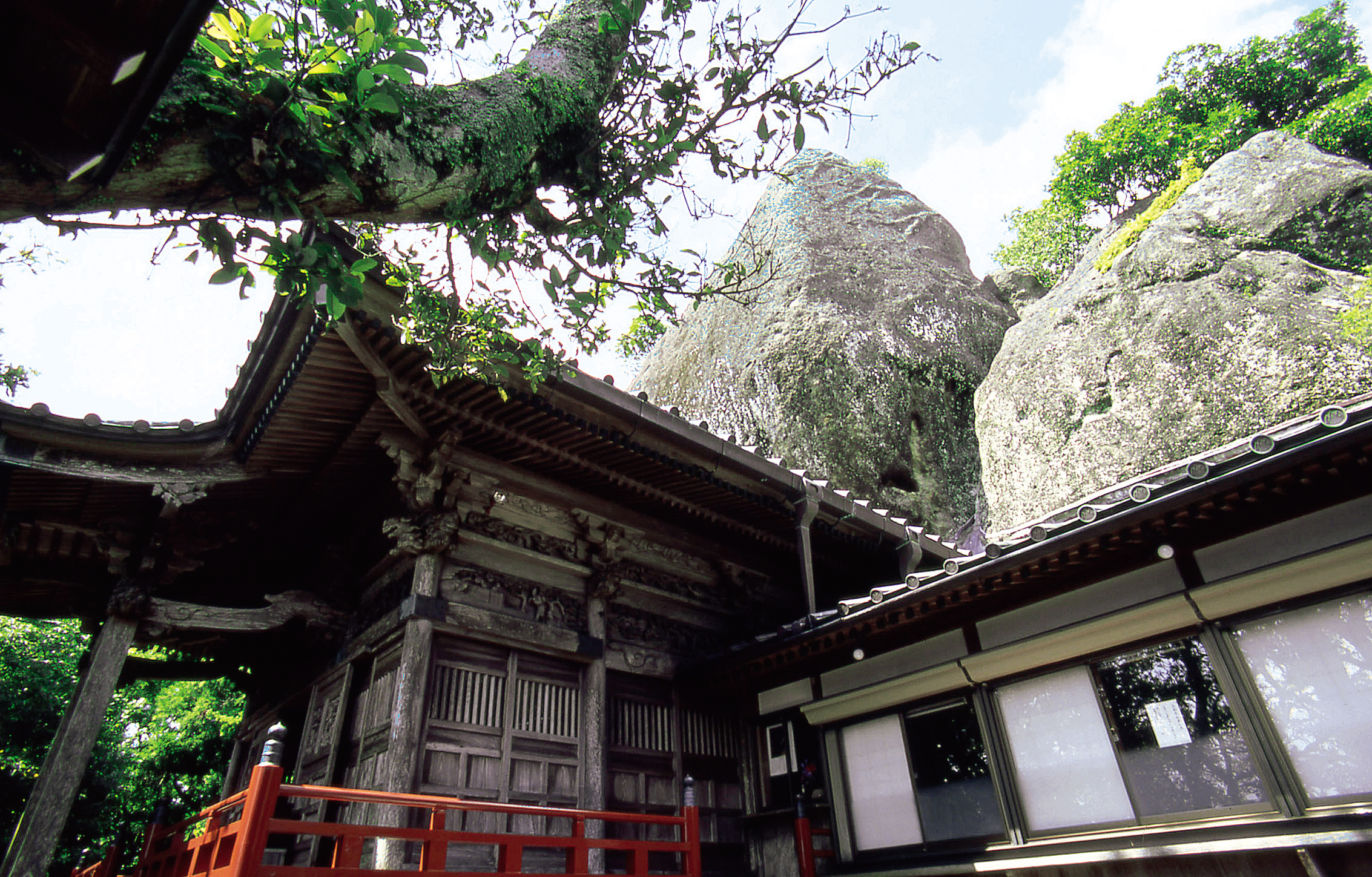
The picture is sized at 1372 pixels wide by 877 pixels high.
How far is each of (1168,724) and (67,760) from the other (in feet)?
28.1

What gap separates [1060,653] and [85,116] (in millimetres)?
6929

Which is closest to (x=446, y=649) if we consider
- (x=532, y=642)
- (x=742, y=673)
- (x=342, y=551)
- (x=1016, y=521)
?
(x=532, y=642)

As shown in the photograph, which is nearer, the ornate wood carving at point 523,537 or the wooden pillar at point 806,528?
the ornate wood carving at point 523,537

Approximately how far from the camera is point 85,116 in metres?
1.78

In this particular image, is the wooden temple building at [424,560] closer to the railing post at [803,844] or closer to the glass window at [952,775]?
the railing post at [803,844]

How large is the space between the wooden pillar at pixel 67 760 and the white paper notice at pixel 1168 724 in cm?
817

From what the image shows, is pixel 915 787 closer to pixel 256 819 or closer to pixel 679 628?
pixel 679 628

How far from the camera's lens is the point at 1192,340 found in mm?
13680

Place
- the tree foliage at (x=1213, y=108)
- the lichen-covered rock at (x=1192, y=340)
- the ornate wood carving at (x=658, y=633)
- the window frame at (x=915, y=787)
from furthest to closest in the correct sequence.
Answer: the tree foliage at (x=1213, y=108), the lichen-covered rock at (x=1192, y=340), the ornate wood carving at (x=658, y=633), the window frame at (x=915, y=787)

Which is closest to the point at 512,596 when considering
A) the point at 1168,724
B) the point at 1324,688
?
the point at 1168,724

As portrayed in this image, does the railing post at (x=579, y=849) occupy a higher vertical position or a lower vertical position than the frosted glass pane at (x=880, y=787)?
lower

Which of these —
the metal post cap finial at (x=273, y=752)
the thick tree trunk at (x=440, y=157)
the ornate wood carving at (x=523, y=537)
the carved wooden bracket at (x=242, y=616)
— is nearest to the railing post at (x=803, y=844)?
the ornate wood carving at (x=523, y=537)

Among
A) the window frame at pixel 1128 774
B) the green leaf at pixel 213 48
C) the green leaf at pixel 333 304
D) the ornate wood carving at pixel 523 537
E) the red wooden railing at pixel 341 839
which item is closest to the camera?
the green leaf at pixel 213 48

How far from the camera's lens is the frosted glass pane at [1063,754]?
18.9ft
